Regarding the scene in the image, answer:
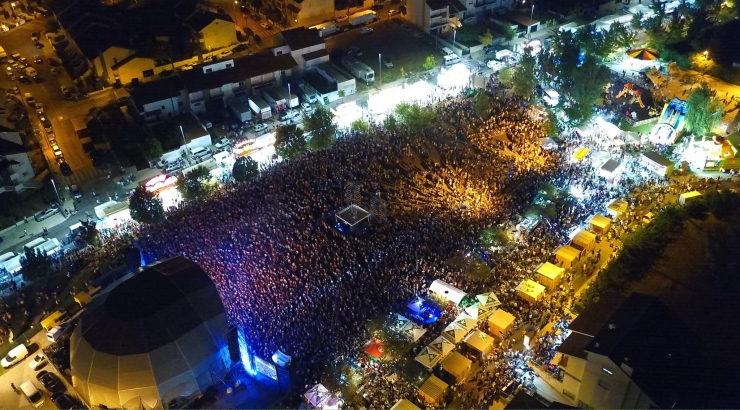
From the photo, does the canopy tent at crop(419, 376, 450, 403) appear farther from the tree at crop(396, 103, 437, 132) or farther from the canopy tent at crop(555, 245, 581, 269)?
the tree at crop(396, 103, 437, 132)

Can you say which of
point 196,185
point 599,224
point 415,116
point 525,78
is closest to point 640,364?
point 599,224

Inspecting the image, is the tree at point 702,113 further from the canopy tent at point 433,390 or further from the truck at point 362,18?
the truck at point 362,18

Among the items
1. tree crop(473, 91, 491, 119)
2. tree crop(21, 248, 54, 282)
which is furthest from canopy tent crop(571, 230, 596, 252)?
tree crop(21, 248, 54, 282)

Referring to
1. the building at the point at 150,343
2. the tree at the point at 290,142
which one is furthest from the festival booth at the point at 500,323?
the tree at the point at 290,142

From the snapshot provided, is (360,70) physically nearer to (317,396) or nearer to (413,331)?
(413,331)

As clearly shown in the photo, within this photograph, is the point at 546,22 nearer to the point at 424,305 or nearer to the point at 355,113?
the point at 355,113
